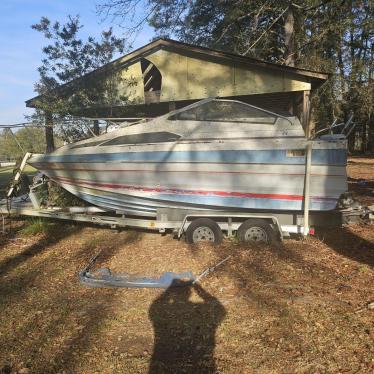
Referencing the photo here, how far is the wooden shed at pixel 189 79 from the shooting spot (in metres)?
10.2

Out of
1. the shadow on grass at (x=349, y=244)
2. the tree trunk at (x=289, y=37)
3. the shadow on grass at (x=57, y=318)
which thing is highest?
the tree trunk at (x=289, y=37)

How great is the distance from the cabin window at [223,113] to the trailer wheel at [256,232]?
166cm

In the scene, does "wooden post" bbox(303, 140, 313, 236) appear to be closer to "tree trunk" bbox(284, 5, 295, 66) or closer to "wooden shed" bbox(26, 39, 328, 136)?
"wooden shed" bbox(26, 39, 328, 136)

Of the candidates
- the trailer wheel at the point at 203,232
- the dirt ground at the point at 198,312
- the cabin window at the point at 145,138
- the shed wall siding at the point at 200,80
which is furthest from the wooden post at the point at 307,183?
the shed wall siding at the point at 200,80

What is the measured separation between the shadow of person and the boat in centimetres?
195

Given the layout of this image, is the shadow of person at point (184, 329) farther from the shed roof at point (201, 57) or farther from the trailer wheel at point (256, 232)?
the shed roof at point (201, 57)

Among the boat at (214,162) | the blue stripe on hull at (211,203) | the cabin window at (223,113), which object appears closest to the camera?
the boat at (214,162)

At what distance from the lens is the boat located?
596 cm

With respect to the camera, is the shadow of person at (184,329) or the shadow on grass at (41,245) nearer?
the shadow of person at (184,329)

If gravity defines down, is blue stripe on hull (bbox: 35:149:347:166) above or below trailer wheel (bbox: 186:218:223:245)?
above

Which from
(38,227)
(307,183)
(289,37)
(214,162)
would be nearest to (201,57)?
(214,162)

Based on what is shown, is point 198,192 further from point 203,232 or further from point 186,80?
point 186,80

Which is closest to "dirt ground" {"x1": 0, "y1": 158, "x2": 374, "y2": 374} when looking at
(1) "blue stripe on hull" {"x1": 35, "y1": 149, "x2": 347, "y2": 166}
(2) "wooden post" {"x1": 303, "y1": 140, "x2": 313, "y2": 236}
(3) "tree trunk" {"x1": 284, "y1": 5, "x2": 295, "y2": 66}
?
(2) "wooden post" {"x1": 303, "y1": 140, "x2": 313, "y2": 236}

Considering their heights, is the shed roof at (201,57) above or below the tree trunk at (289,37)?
below
